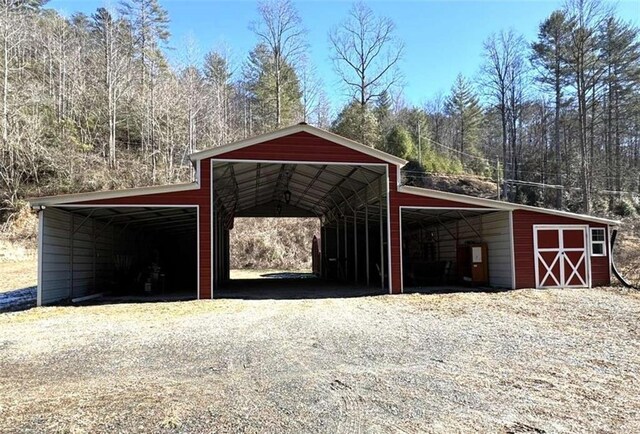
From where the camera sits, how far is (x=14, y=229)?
897 inches

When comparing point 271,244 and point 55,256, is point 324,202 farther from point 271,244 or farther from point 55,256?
point 55,256

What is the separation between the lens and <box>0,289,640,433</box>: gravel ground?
3.80 m

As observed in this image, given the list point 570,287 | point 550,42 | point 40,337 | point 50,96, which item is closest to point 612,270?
point 570,287

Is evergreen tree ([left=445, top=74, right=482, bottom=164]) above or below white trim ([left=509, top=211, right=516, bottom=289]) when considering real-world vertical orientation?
Result: above

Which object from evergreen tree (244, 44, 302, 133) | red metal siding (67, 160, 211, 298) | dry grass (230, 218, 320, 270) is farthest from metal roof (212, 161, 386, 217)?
evergreen tree (244, 44, 302, 133)

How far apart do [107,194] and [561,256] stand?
13105mm

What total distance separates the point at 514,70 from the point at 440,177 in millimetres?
8939

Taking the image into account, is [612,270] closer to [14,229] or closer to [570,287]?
[570,287]

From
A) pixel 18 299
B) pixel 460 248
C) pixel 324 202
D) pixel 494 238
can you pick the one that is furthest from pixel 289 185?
pixel 18 299

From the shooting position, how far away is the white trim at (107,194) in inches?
449

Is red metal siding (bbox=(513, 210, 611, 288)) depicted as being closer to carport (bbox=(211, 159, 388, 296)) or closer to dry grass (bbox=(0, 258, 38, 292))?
carport (bbox=(211, 159, 388, 296))

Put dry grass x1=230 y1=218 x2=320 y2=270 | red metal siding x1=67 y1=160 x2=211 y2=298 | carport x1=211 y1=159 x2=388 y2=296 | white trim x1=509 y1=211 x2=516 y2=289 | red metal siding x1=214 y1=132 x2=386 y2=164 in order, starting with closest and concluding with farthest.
Answer: red metal siding x1=67 y1=160 x2=211 y2=298, red metal siding x1=214 y1=132 x2=386 y2=164, white trim x1=509 y1=211 x2=516 y2=289, carport x1=211 y1=159 x2=388 y2=296, dry grass x1=230 y1=218 x2=320 y2=270

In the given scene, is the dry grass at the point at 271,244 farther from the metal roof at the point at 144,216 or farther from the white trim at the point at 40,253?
the white trim at the point at 40,253

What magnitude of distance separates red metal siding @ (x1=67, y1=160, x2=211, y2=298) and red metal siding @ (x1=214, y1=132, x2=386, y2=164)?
37.1 inches
